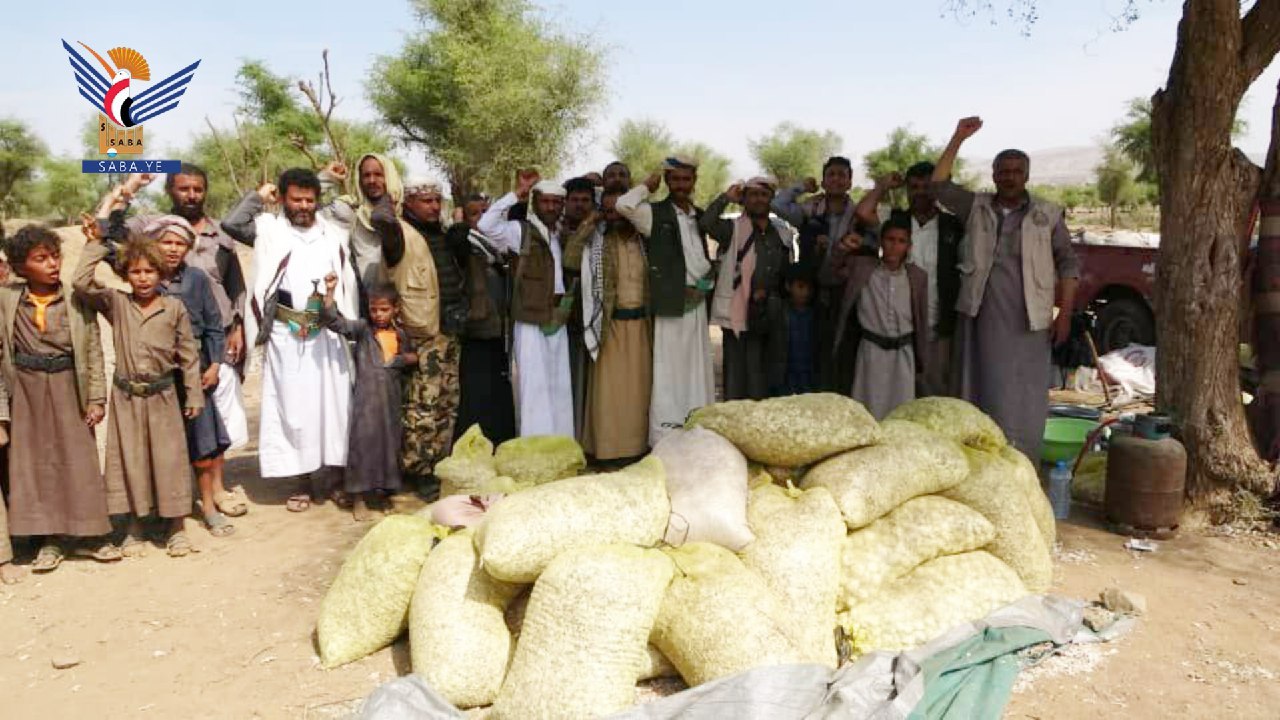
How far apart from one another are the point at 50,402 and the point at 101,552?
776 mm

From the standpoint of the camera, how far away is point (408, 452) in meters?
5.01

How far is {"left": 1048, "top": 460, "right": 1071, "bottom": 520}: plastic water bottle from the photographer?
15.7ft

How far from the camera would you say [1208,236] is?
4566 millimetres

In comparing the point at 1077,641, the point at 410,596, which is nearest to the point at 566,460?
the point at 410,596

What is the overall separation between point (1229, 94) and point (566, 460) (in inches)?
152

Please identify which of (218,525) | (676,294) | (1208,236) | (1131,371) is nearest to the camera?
(1208,236)

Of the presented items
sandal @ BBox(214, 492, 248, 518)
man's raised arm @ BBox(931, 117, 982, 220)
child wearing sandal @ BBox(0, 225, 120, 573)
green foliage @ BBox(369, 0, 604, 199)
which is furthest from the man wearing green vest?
green foliage @ BBox(369, 0, 604, 199)

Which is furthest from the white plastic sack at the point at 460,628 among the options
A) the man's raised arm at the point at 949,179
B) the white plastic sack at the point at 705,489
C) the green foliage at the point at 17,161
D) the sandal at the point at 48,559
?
the green foliage at the point at 17,161

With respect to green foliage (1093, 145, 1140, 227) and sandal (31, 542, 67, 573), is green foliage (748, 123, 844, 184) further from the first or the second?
sandal (31, 542, 67, 573)

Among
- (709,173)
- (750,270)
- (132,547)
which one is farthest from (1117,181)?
(132,547)

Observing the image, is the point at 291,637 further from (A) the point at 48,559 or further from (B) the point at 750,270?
(B) the point at 750,270

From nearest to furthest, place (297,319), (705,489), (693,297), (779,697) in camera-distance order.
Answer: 1. (779,697)
2. (705,489)
3. (297,319)
4. (693,297)

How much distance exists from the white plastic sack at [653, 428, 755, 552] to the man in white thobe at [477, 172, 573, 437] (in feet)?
→ 5.75

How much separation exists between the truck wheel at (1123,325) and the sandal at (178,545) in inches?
361
